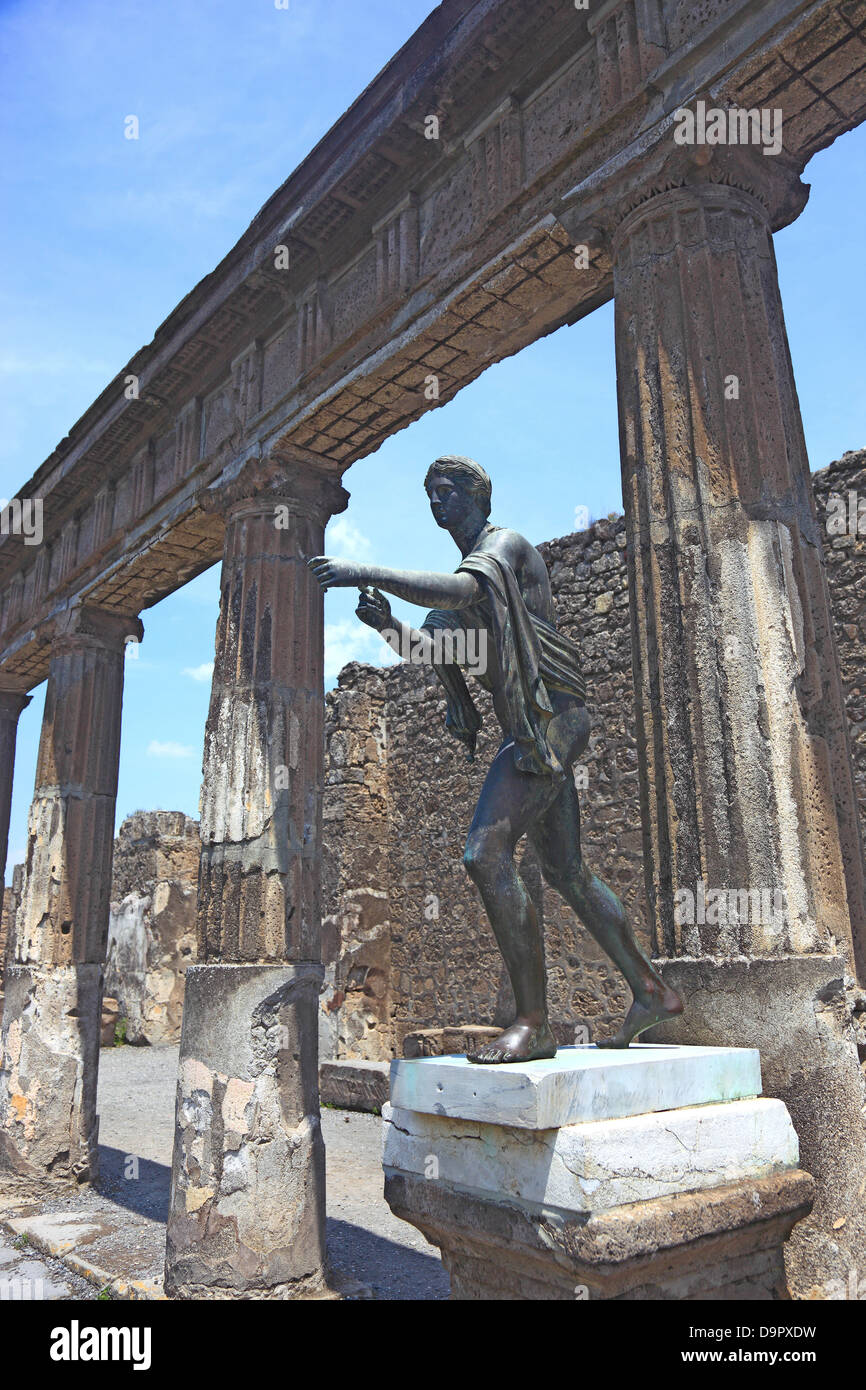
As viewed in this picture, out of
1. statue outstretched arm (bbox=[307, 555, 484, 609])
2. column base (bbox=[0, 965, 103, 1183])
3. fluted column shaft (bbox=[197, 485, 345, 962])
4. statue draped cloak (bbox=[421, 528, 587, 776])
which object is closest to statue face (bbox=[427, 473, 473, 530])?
statue draped cloak (bbox=[421, 528, 587, 776])

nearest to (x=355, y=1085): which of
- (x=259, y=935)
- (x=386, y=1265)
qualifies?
(x=386, y=1265)

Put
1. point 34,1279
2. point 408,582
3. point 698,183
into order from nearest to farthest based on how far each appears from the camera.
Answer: point 408,582, point 698,183, point 34,1279

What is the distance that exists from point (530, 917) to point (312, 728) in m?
2.67

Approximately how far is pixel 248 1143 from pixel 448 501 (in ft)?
9.98

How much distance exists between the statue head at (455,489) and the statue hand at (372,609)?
39cm

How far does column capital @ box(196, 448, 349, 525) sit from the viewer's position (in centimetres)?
531

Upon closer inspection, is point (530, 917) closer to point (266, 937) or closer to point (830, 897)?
point (830, 897)

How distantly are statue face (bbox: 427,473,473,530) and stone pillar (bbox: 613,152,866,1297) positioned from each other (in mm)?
532

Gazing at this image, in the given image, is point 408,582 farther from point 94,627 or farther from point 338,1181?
point 94,627

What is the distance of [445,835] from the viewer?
10.1 metres

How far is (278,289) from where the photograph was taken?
540 centimetres

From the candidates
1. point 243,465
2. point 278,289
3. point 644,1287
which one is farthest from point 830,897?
point 278,289

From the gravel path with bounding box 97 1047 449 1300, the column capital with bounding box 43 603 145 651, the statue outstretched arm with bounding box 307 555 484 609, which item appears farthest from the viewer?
the column capital with bounding box 43 603 145 651

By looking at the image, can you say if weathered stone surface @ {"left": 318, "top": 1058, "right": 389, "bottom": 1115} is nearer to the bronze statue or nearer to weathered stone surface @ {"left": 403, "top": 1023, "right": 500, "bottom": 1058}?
weathered stone surface @ {"left": 403, "top": 1023, "right": 500, "bottom": 1058}
